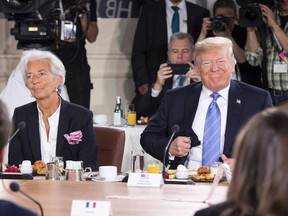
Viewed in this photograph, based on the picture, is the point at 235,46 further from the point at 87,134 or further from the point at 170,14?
the point at 87,134

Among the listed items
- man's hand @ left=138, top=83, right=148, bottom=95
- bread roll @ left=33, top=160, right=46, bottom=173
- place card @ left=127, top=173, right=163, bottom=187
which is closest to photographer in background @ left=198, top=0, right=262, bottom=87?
man's hand @ left=138, top=83, right=148, bottom=95

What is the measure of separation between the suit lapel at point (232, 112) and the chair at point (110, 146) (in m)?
0.66

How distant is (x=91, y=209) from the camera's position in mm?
3078

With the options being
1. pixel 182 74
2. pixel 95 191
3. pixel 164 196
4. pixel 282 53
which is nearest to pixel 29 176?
pixel 95 191

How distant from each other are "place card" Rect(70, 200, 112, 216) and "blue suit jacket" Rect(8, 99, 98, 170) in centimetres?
167

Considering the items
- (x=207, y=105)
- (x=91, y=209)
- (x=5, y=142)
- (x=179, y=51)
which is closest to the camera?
(x=5, y=142)

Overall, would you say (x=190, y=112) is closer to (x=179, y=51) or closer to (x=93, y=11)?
(x=179, y=51)

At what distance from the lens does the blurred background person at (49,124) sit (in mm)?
4828

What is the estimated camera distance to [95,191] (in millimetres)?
3693

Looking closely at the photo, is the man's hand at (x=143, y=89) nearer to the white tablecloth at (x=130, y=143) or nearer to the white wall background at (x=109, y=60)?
the white tablecloth at (x=130, y=143)

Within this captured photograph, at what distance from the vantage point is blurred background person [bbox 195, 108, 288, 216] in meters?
1.91

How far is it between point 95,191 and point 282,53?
3102 mm

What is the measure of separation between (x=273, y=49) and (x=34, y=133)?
2.35 m

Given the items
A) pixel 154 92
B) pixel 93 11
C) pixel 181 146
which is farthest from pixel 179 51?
pixel 181 146
